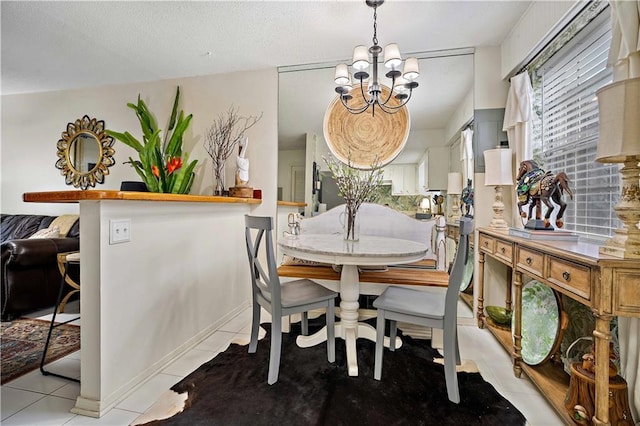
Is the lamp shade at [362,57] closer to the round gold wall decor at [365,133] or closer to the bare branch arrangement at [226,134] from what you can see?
the round gold wall decor at [365,133]

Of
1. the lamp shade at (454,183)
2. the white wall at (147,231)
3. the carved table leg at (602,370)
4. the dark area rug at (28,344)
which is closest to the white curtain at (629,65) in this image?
the carved table leg at (602,370)

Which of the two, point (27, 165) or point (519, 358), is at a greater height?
point (27, 165)

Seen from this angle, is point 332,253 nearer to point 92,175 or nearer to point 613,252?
point 613,252

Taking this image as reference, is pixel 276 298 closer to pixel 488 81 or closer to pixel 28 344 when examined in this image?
pixel 28 344

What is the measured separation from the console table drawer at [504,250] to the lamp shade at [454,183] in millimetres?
729

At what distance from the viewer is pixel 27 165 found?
4312 mm

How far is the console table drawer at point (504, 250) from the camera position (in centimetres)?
198

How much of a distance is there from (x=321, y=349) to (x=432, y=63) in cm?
263

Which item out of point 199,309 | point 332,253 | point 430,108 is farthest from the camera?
point 430,108


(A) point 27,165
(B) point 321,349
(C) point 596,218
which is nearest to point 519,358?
(C) point 596,218

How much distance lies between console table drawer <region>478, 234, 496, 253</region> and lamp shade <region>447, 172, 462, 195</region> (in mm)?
473

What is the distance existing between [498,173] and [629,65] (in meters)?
1.11

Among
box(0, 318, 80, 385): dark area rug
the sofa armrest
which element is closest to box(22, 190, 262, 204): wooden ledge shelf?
box(0, 318, 80, 385): dark area rug

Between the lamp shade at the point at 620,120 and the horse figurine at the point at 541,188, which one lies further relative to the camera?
the horse figurine at the point at 541,188
